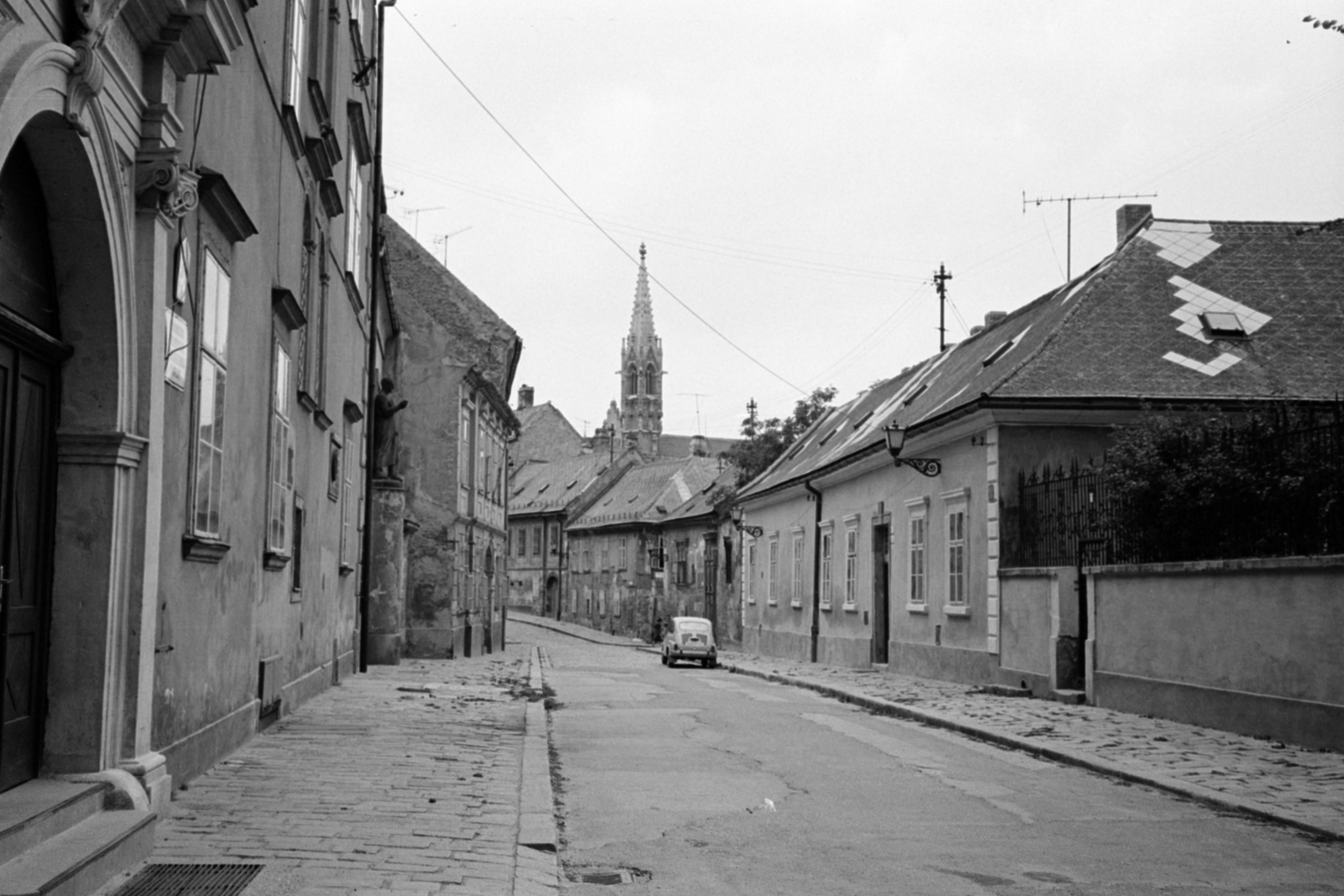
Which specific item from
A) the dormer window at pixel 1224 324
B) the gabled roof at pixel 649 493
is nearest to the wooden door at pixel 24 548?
the dormer window at pixel 1224 324

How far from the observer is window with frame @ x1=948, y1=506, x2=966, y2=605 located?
2327 cm

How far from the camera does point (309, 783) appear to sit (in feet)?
31.1

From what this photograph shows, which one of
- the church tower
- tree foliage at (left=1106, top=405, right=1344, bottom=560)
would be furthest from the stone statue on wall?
the church tower

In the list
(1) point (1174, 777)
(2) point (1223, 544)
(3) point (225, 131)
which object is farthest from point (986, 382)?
(3) point (225, 131)

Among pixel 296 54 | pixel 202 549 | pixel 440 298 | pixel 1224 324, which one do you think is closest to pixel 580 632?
pixel 440 298

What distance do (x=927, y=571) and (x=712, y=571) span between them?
3154cm

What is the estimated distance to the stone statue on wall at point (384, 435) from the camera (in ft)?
84.1

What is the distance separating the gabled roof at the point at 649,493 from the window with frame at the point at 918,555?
39834 millimetres

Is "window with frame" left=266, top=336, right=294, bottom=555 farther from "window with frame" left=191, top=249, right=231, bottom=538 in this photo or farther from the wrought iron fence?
the wrought iron fence

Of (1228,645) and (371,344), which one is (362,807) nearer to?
(1228,645)

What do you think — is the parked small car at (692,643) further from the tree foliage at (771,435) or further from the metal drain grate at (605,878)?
the metal drain grate at (605,878)

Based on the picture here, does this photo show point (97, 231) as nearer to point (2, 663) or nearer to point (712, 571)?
point (2, 663)

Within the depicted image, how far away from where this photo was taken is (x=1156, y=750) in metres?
12.9

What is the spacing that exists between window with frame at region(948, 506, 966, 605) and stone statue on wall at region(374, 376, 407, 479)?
10118 millimetres
